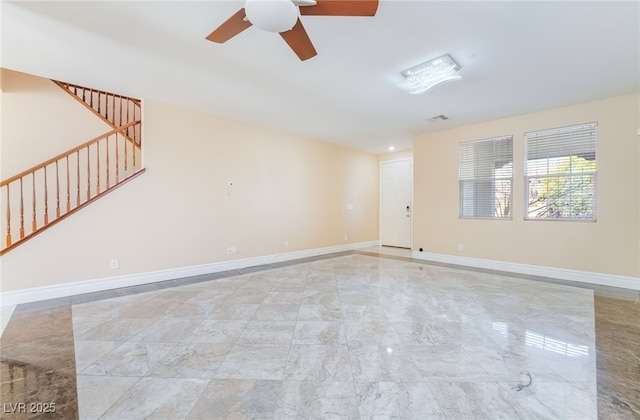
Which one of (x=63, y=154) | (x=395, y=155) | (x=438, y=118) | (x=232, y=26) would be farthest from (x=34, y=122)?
(x=395, y=155)

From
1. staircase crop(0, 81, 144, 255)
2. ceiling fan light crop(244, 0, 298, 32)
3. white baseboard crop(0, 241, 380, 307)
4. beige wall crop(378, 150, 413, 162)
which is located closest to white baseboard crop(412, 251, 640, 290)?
beige wall crop(378, 150, 413, 162)

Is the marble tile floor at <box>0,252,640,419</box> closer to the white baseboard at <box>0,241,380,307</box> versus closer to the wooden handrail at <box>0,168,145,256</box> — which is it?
the white baseboard at <box>0,241,380,307</box>

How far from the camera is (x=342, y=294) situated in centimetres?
317

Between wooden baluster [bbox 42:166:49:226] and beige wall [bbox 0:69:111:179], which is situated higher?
beige wall [bbox 0:69:111:179]

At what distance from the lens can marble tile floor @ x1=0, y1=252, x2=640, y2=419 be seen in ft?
4.60

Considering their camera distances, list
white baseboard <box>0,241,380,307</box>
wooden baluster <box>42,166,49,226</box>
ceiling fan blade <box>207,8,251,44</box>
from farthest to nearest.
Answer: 1. wooden baluster <box>42,166,49,226</box>
2. white baseboard <box>0,241,380,307</box>
3. ceiling fan blade <box>207,8,251,44</box>

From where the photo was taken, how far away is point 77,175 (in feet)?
10.5

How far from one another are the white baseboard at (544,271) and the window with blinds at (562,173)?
79cm

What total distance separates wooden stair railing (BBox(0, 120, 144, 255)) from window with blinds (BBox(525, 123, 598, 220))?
591cm

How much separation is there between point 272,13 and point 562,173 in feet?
15.0

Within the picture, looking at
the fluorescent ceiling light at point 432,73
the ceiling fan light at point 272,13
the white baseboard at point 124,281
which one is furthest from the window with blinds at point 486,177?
the ceiling fan light at point 272,13

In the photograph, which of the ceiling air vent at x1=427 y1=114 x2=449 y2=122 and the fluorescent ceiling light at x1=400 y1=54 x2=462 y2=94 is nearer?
the fluorescent ceiling light at x1=400 y1=54 x2=462 y2=94

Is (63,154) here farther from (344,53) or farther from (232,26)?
(344,53)

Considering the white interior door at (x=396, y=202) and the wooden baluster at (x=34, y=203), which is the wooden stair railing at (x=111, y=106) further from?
the white interior door at (x=396, y=202)
